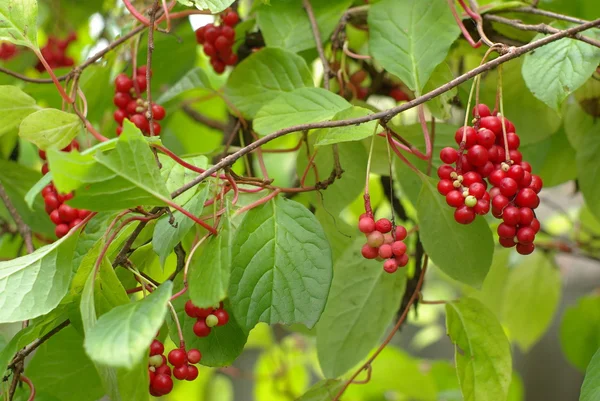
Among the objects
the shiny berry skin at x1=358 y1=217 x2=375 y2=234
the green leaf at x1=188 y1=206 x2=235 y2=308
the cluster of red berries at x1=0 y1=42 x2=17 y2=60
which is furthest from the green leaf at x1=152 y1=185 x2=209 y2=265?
the cluster of red berries at x1=0 y1=42 x2=17 y2=60

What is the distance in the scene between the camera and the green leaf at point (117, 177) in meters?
0.43

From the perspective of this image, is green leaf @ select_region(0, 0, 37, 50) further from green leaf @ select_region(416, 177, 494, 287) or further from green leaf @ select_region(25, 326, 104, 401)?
green leaf @ select_region(416, 177, 494, 287)

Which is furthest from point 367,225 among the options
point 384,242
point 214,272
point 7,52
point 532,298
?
point 7,52

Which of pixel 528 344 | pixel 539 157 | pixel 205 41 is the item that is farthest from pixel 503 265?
pixel 205 41

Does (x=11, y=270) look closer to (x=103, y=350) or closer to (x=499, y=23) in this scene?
(x=103, y=350)

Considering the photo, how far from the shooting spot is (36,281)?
1.75 ft

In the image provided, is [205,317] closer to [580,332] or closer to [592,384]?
[592,384]

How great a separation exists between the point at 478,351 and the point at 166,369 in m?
0.31

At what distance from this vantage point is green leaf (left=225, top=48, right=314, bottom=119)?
0.71 m

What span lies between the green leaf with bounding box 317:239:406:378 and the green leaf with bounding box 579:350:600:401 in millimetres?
241

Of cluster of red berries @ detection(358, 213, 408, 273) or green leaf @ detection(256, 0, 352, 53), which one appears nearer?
cluster of red berries @ detection(358, 213, 408, 273)

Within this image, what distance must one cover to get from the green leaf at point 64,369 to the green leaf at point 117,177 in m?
0.23

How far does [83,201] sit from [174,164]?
0.43 ft

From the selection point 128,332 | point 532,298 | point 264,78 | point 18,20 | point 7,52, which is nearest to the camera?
point 128,332
